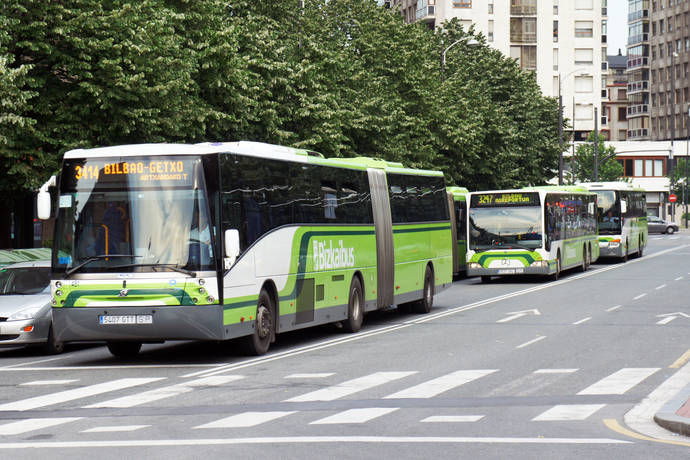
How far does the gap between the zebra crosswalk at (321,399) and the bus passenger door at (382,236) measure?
7.77 m

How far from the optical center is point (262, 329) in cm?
1738

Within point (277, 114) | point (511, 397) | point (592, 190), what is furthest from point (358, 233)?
point (592, 190)

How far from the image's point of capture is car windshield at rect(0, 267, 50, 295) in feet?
61.3

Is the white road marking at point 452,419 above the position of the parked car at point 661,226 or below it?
below

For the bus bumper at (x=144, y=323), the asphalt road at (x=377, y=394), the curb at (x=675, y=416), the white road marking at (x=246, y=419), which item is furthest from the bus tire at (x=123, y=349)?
the curb at (x=675, y=416)

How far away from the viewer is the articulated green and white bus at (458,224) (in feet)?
120

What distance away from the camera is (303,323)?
1881cm

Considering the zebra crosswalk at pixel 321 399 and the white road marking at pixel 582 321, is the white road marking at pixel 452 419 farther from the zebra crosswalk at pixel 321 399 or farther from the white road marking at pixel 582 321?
the white road marking at pixel 582 321

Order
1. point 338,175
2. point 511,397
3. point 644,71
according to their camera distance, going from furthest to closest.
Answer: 1. point 644,71
2. point 338,175
3. point 511,397

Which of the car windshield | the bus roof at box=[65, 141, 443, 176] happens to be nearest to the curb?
the bus roof at box=[65, 141, 443, 176]

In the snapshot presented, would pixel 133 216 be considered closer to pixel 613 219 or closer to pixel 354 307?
pixel 354 307

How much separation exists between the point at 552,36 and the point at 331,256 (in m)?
100

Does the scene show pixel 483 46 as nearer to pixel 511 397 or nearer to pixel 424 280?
pixel 424 280

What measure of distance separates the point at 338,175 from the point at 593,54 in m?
102
